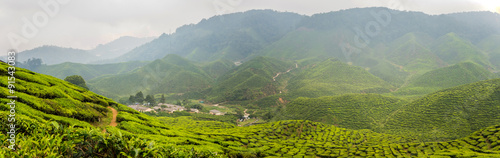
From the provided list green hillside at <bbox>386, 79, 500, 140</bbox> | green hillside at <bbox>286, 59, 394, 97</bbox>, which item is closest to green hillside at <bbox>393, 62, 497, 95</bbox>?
green hillside at <bbox>286, 59, 394, 97</bbox>

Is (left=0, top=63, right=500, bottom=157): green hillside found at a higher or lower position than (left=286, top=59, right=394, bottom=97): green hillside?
lower

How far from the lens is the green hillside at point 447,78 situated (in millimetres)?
131500

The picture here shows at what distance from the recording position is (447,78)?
139 metres

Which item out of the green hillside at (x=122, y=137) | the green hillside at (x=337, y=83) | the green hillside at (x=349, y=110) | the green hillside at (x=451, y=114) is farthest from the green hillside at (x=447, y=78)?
the green hillside at (x=122, y=137)

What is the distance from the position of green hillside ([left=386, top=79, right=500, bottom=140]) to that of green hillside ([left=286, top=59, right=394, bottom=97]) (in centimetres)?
6300

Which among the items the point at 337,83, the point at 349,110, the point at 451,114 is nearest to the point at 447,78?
the point at 337,83

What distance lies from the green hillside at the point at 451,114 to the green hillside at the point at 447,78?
224 feet

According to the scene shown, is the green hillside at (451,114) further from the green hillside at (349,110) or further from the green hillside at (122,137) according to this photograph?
the green hillside at (122,137)

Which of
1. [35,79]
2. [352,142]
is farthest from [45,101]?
[352,142]

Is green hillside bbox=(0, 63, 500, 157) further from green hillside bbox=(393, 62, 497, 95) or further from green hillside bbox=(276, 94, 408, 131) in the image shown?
green hillside bbox=(393, 62, 497, 95)

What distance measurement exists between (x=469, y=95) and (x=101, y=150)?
9888 cm

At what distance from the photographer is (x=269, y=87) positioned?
559 feet

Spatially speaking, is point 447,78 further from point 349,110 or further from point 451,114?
point 349,110

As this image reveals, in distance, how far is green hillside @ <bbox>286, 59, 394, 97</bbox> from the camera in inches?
5458
